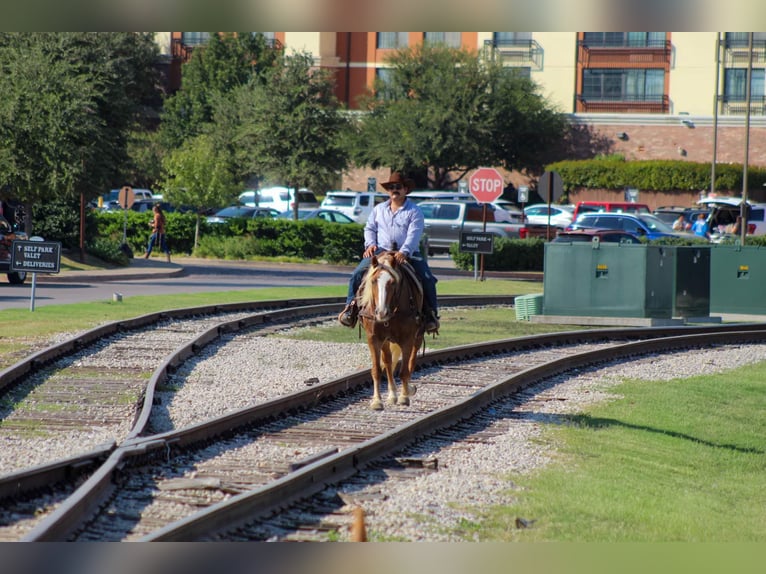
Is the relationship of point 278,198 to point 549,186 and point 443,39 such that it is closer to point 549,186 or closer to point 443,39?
point 443,39

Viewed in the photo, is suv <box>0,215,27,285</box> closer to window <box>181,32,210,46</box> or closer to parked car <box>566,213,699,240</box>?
parked car <box>566,213,699,240</box>

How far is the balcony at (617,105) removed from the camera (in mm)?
78188

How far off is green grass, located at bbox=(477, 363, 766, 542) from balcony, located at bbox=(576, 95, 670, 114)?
63593mm

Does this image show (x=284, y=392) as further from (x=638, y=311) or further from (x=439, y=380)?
(x=638, y=311)

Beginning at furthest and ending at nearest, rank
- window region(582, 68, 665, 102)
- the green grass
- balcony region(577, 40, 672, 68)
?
window region(582, 68, 665, 102), balcony region(577, 40, 672, 68), the green grass

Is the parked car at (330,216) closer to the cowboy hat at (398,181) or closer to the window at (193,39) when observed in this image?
the window at (193,39)

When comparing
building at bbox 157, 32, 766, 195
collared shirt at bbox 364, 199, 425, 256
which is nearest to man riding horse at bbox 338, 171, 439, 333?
collared shirt at bbox 364, 199, 425, 256

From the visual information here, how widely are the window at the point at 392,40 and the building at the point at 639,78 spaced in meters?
0.09

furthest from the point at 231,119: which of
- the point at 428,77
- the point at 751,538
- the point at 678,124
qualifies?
the point at 751,538

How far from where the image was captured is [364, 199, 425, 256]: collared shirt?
12555mm

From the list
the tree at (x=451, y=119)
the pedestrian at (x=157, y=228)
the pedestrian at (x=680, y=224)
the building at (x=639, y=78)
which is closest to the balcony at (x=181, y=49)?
the building at (x=639, y=78)

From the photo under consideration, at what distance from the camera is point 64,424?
11.7 m

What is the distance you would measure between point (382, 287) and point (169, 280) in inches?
944

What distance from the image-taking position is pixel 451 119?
70.8 m
